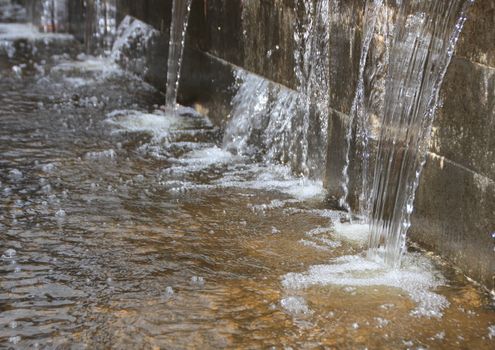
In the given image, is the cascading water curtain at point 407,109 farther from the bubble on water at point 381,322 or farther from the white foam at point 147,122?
the white foam at point 147,122

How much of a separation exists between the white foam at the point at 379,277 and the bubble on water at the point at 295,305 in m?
0.16

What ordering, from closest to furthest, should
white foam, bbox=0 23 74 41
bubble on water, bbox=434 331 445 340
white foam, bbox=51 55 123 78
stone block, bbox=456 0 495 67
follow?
bubble on water, bbox=434 331 445 340 < stone block, bbox=456 0 495 67 < white foam, bbox=51 55 123 78 < white foam, bbox=0 23 74 41

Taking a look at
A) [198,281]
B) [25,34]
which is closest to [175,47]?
[198,281]

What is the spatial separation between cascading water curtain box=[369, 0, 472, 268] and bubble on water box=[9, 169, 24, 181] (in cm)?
291

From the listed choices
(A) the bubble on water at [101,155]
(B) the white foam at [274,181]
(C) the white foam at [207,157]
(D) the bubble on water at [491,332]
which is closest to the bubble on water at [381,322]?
(D) the bubble on water at [491,332]

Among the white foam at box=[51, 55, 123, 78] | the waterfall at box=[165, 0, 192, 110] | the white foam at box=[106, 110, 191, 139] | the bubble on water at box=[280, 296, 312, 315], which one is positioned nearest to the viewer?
the bubble on water at box=[280, 296, 312, 315]

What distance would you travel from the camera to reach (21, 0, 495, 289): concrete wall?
4.37 meters

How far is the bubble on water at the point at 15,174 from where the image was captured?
6109 mm

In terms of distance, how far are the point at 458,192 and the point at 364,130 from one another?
1120mm

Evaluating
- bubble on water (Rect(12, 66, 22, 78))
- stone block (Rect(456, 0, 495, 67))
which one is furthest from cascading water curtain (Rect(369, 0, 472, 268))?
bubble on water (Rect(12, 66, 22, 78))

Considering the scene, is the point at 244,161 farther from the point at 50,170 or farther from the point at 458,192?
the point at 458,192

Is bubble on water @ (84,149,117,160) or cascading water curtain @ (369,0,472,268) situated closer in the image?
cascading water curtain @ (369,0,472,268)

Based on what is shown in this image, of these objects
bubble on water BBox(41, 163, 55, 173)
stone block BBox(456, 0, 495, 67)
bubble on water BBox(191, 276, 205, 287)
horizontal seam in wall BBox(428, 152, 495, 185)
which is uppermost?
stone block BBox(456, 0, 495, 67)

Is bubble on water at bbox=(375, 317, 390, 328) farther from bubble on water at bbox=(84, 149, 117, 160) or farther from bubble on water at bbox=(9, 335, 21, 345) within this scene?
bubble on water at bbox=(84, 149, 117, 160)
